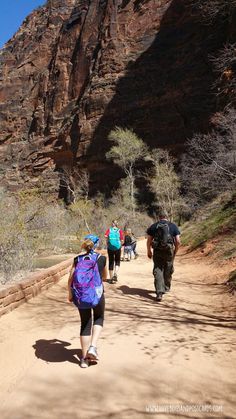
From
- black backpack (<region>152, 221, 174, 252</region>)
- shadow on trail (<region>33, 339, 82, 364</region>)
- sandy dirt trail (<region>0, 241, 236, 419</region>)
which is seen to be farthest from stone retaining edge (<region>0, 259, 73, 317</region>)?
black backpack (<region>152, 221, 174, 252</region>)

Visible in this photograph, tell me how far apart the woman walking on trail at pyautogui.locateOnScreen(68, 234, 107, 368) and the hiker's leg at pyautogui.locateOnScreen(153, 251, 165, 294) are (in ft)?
10.3

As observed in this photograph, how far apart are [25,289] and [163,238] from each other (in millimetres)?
3039

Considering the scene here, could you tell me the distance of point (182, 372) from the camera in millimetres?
3838

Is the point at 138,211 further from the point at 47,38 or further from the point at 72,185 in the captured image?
the point at 47,38

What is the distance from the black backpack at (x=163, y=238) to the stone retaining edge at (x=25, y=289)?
2807mm

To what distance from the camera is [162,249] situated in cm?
734

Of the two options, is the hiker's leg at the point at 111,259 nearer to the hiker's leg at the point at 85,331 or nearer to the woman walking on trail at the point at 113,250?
the woman walking on trail at the point at 113,250

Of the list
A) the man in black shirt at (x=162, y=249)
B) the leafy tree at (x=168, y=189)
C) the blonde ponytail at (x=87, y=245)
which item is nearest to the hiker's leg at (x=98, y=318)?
the blonde ponytail at (x=87, y=245)

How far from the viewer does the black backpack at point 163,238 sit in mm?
7301

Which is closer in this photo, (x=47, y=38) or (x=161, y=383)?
(x=161, y=383)

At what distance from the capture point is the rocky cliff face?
44531mm

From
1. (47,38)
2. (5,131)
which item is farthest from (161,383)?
(47,38)

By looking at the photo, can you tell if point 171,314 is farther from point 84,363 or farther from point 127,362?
point 84,363

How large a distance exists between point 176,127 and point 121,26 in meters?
20.1
